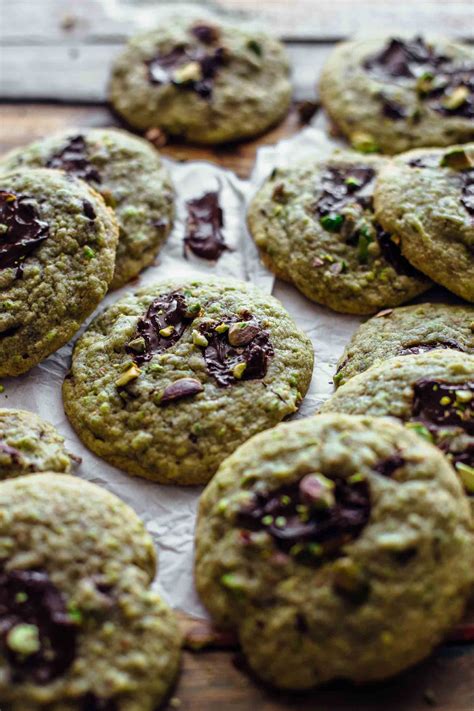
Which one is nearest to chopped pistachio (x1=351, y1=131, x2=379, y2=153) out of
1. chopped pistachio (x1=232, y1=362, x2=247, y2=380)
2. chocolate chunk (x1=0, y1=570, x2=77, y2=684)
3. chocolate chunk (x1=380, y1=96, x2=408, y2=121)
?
chocolate chunk (x1=380, y1=96, x2=408, y2=121)

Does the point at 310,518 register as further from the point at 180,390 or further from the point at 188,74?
the point at 188,74

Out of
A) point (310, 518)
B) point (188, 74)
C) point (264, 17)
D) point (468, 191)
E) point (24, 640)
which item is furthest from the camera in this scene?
point (264, 17)

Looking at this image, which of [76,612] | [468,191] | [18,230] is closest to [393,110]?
[468,191]

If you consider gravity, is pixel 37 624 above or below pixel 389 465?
below

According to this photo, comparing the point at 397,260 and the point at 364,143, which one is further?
the point at 364,143

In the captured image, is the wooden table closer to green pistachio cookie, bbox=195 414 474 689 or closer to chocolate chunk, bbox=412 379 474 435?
chocolate chunk, bbox=412 379 474 435

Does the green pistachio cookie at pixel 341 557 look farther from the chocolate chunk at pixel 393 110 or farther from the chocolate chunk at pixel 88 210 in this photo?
the chocolate chunk at pixel 393 110

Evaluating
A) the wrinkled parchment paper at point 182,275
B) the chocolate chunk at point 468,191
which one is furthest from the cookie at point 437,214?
the wrinkled parchment paper at point 182,275
